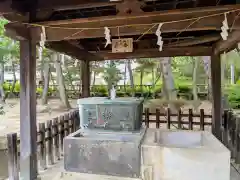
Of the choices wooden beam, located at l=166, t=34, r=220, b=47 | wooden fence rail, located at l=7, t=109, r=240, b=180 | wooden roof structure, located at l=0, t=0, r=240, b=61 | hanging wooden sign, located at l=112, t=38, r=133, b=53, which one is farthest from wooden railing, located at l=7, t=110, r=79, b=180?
wooden beam, located at l=166, t=34, r=220, b=47

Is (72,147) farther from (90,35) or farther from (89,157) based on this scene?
(90,35)

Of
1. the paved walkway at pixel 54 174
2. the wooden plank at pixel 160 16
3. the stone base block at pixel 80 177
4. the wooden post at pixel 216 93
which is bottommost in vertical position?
the paved walkway at pixel 54 174

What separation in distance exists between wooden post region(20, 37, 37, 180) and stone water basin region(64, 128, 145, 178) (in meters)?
0.56

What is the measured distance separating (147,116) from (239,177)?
3121mm

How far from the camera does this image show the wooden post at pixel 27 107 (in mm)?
3525

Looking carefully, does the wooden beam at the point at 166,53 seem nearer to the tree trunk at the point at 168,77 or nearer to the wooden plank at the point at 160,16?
the wooden plank at the point at 160,16

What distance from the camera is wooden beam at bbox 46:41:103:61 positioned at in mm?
4734

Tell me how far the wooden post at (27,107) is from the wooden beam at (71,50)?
1091mm

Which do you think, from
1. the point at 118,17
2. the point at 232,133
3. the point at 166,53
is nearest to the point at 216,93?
the point at 232,133

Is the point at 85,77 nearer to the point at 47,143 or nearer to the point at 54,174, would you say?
the point at 47,143

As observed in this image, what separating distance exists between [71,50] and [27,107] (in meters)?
2.20

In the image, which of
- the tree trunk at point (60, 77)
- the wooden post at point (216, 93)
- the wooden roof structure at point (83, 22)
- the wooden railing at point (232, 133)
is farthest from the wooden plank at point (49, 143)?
the tree trunk at point (60, 77)

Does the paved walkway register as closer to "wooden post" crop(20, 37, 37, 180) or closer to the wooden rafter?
"wooden post" crop(20, 37, 37, 180)

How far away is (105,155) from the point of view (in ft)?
11.6
